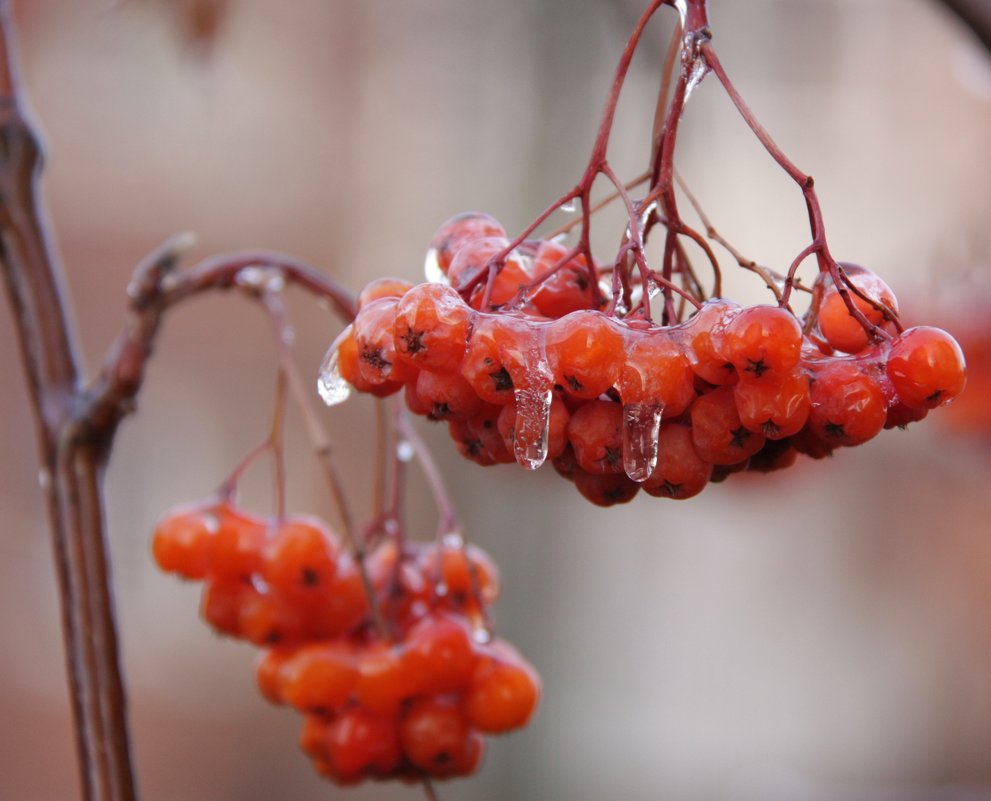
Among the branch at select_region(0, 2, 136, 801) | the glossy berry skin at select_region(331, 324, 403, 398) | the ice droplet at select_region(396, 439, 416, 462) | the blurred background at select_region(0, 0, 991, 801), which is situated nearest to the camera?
the glossy berry skin at select_region(331, 324, 403, 398)

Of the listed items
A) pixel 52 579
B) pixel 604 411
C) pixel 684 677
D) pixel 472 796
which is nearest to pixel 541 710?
pixel 472 796

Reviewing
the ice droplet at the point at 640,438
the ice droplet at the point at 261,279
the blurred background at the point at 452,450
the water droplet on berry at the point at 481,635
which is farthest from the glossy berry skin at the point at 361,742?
the blurred background at the point at 452,450

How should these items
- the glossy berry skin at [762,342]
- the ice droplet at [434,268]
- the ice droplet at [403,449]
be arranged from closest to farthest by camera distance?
the glossy berry skin at [762,342] < the ice droplet at [434,268] < the ice droplet at [403,449]

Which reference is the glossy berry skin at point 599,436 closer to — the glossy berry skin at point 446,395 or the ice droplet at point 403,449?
the glossy berry skin at point 446,395

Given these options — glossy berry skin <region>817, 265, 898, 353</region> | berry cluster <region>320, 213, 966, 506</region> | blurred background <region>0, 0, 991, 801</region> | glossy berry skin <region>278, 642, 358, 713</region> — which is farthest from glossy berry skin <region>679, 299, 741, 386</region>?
blurred background <region>0, 0, 991, 801</region>

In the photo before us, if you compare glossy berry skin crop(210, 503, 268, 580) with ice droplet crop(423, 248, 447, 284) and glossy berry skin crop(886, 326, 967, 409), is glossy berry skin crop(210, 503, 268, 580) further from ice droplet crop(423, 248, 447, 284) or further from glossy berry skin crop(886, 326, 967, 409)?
glossy berry skin crop(886, 326, 967, 409)

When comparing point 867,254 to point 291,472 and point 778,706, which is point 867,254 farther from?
point 291,472

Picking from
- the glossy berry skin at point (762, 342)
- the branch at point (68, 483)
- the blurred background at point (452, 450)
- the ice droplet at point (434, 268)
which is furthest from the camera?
the blurred background at point (452, 450)
